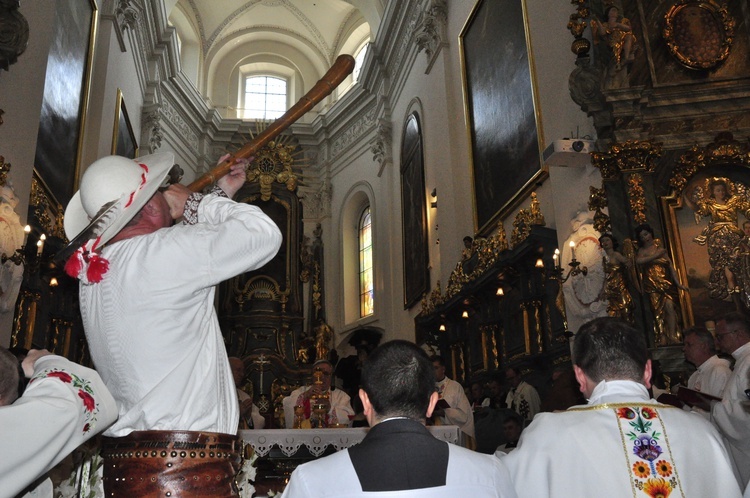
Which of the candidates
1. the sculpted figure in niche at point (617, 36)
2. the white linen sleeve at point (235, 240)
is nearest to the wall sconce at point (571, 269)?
the sculpted figure in niche at point (617, 36)

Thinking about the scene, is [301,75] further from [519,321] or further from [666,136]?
[666,136]

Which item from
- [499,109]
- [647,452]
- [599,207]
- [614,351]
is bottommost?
[647,452]

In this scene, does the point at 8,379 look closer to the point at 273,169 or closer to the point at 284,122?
the point at 284,122

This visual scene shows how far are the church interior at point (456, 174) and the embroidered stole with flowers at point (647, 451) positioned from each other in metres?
2.30

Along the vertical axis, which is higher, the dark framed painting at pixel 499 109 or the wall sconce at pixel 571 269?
the dark framed painting at pixel 499 109

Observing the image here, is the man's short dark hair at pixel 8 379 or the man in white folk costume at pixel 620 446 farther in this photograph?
the man in white folk costume at pixel 620 446

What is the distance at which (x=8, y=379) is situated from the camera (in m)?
2.04

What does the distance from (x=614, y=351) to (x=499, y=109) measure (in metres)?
9.65

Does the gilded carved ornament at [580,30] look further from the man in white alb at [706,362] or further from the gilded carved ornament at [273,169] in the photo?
the gilded carved ornament at [273,169]

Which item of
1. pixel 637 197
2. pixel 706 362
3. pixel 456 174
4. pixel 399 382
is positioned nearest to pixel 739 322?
pixel 706 362

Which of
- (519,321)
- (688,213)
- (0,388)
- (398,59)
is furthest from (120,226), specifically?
(398,59)

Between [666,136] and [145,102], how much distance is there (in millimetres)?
14531

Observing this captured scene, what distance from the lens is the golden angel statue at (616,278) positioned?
766 cm

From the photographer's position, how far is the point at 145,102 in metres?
19.0
